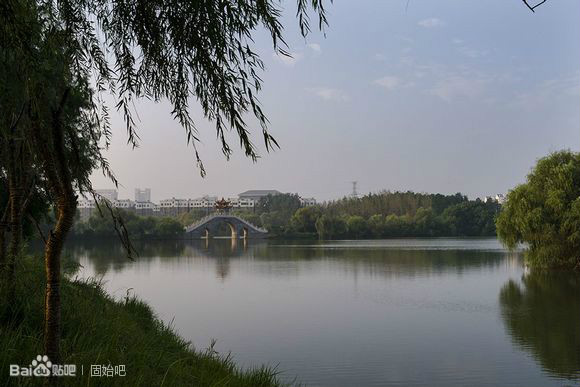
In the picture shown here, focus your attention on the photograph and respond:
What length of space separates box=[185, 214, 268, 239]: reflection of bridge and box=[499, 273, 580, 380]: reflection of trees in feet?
139

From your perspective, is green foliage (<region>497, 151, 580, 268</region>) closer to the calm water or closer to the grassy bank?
the calm water

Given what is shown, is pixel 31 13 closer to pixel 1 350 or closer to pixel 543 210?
pixel 1 350

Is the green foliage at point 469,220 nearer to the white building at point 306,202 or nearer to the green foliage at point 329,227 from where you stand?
the green foliage at point 329,227

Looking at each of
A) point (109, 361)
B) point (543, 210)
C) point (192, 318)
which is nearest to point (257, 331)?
point (192, 318)

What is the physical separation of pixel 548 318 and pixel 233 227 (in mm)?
51300

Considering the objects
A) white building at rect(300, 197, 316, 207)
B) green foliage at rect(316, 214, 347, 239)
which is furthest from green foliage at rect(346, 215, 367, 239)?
white building at rect(300, 197, 316, 207)

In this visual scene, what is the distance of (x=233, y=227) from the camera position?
59594 millimetres

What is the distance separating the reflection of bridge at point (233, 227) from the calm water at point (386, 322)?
1449 inches

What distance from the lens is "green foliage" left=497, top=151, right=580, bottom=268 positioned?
15578 mm

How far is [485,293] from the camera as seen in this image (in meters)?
12.9

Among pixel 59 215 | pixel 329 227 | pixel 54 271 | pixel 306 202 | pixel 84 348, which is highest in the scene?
pixel 306 202

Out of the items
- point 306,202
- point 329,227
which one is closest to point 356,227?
point 329,227

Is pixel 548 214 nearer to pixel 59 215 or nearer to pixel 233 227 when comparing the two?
pixel 59 215

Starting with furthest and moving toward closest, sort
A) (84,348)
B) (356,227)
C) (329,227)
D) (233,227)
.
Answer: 1. (233,227)
2. (356,227)
3. (329,227)
4. (84,348)
